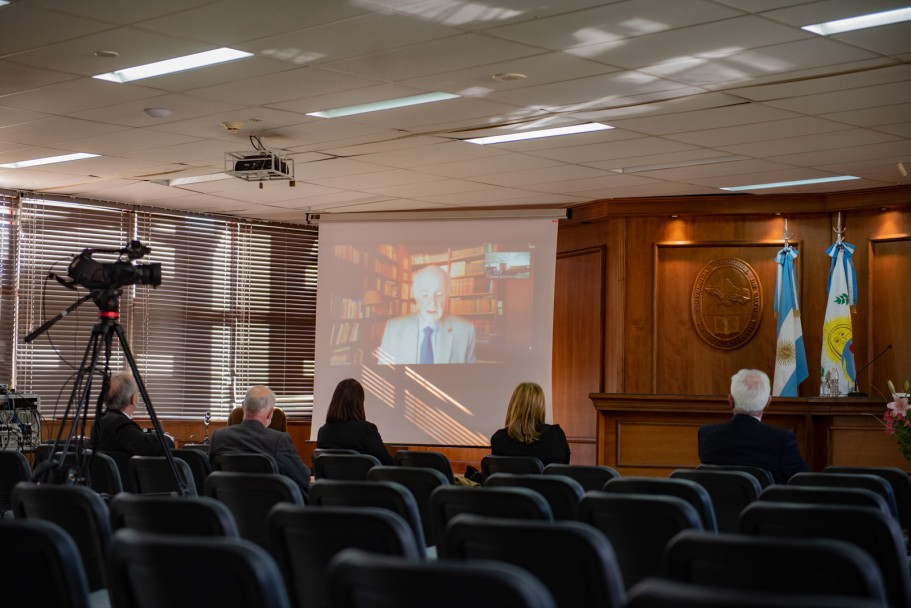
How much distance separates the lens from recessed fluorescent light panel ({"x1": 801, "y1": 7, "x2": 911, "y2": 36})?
5141mm

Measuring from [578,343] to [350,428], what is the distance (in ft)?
17.5

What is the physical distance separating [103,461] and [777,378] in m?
7.25

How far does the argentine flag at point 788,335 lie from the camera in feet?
32.6

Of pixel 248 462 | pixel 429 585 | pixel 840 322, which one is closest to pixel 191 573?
pixel 429 585

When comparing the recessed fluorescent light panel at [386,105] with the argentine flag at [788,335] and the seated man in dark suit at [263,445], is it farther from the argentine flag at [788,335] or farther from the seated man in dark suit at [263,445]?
the argentine flag at [788,335]

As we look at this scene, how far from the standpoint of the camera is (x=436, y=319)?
11.2m

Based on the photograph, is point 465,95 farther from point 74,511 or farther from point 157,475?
point 74,511

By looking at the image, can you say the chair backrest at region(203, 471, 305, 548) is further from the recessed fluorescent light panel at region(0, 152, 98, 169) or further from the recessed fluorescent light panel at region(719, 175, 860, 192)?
the recessed fluorescent light panel at region(719, 175, 860, 192)

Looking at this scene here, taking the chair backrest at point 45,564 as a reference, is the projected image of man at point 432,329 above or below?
above

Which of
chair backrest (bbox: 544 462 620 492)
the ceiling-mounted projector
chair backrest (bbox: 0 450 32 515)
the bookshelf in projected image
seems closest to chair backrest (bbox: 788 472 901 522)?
chair backrest (bbox: 544 462 620 492)

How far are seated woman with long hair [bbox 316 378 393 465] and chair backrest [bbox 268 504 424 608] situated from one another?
3.73 meters

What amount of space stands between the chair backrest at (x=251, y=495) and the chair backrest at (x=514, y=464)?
1972 millimetres

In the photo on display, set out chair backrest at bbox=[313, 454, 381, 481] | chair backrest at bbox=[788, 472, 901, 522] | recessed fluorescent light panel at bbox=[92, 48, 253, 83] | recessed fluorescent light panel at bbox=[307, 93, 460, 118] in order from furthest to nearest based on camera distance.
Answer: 1. recessed fluorescent light panel at bbox=[307, 93, 460, 118]
2. recessed fluorescent light panel at bbox=[92, 48, 253, 83]
3. chair backrest at bbox=[313, 454, 381, 481]
4. chair backrest at bbox=[788, 472, 901, 522]

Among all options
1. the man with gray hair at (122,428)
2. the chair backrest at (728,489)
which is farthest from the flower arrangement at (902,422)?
the man with gray hair at (122,428)
